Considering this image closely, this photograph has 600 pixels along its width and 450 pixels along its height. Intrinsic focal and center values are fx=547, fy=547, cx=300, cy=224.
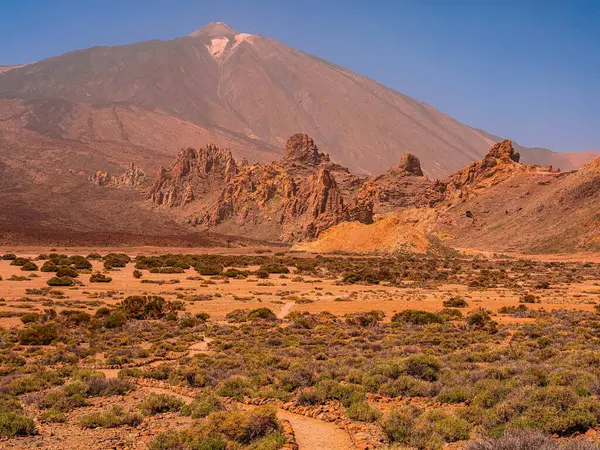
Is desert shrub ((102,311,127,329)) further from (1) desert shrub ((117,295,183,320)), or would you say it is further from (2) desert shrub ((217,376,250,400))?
(2) desert shrub ((217,376,250,400))

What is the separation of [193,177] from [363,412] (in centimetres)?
14835

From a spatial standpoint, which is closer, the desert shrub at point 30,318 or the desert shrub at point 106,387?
the desert shrub at point 106,387

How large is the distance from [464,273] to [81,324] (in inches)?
1556

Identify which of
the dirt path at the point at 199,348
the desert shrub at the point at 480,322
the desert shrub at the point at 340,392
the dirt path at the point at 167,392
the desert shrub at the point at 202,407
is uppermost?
the desert shrub at the point at 480,322

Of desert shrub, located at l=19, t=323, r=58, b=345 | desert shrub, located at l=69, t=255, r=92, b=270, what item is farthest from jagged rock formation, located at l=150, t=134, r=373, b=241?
desert shrub, located at l=19, t=323, r=58, b=345

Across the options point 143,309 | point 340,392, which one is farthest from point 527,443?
point 143,309

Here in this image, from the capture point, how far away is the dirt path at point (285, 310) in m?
27.3

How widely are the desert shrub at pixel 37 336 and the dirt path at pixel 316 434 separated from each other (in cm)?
1113

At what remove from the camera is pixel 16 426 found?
10172 mm

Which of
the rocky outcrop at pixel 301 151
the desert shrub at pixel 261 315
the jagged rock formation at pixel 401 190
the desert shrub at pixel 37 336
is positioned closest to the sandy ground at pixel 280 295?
the desert shrub at pixel 261 315

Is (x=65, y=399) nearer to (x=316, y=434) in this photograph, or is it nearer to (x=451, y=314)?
(x=316, y=434)

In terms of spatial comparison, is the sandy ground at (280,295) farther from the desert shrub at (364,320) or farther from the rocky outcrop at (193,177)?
the rocky outcrop at (193,177)

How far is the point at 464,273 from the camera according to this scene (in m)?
53.4

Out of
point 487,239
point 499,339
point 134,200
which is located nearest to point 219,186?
point 134,200
